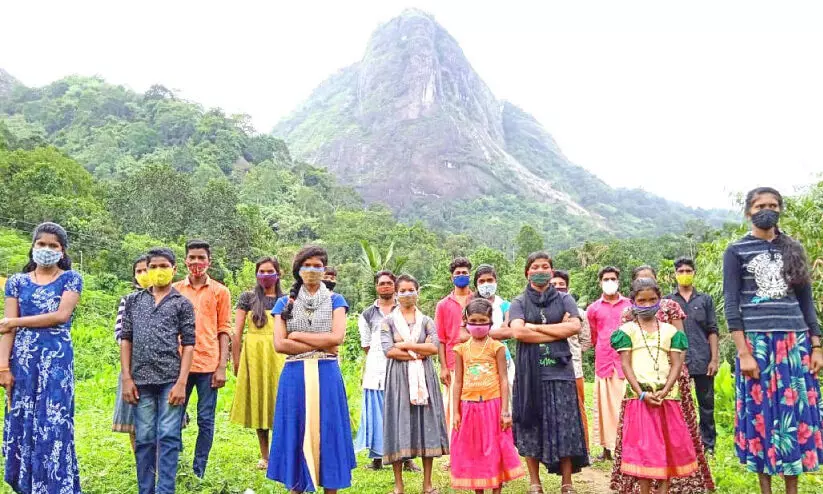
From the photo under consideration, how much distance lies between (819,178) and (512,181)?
116 metres

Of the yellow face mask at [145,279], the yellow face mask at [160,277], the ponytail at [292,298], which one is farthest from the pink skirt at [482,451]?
the yellow face mask at [145,279]

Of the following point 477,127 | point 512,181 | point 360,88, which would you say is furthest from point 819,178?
point 360,88

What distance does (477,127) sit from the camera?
146 m

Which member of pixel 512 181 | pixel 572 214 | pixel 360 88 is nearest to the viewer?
pixel 572 214

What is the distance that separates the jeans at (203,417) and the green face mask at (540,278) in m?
2.64

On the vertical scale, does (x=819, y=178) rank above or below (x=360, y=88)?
below

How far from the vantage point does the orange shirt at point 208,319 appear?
523cm

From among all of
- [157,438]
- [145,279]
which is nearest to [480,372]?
[157,438]

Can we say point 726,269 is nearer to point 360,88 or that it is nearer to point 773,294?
point 773,294

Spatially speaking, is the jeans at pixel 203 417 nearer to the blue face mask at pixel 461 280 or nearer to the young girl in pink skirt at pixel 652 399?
the blue face mask at pixel 461 280

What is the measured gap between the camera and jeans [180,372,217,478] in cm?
521

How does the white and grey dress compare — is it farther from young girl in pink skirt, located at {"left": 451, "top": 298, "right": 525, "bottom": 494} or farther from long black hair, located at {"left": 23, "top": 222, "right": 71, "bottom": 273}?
long black hair, located at {"left": 23, "top": 222, "right": 71, "bottom": 273}

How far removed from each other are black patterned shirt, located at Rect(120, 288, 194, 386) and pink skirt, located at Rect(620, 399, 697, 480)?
3034 millimetres

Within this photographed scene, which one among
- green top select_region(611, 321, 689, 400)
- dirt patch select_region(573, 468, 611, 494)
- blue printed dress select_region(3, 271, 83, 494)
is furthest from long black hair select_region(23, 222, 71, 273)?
dirt patch select_region(573, 468, 611, 494)
